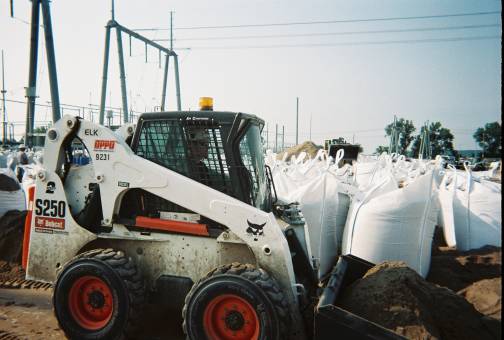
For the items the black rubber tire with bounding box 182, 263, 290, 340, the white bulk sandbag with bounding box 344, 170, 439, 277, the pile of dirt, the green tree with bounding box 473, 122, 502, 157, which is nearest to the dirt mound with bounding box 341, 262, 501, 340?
the black rubber tire with bounding box 182, 263, 290, 340

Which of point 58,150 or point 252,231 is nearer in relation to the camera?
point 252,231

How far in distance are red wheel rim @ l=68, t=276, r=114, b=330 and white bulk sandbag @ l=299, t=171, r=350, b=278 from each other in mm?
2690

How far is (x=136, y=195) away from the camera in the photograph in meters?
3.28

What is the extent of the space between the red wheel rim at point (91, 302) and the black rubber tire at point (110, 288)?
0.04 meters

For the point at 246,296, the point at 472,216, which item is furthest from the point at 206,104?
the point at 472,216

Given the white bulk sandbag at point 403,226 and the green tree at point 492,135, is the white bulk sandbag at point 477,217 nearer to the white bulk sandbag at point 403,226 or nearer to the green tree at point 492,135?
the white bulk sandbag at point 403,226

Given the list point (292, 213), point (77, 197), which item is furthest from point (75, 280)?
point (292, 213)

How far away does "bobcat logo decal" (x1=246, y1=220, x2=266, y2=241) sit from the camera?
9.18 feet

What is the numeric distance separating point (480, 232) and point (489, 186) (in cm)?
85

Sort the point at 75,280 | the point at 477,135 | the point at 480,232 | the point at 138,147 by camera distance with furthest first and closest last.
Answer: the point at 480,232, the point at 138,147, the point at 75,280, the point at 477,135

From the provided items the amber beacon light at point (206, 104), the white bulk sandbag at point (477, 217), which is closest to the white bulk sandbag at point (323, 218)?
the white bulk sandbag at point (477, 217)

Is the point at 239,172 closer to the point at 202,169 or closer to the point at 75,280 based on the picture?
the point at 202,169

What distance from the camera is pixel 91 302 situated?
302cm

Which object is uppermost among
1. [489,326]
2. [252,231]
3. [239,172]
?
[239,172]
